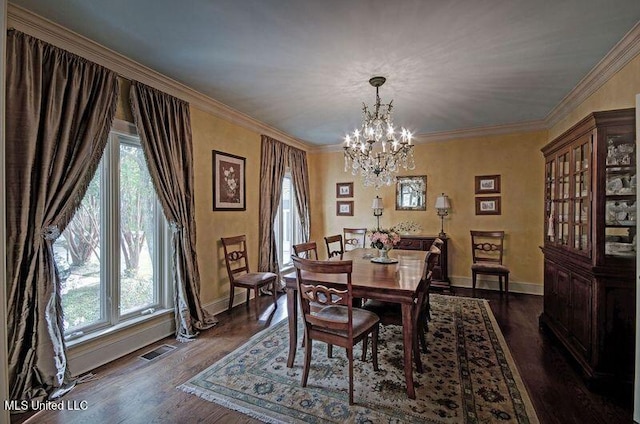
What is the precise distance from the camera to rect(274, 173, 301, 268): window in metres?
5.35

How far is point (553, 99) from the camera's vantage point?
368cm

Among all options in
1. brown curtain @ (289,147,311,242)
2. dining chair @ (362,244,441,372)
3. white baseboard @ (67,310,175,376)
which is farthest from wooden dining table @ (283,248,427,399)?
brown curtain @ (289,147,311,242)

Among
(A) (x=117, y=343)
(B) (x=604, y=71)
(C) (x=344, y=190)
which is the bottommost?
(A) (x=117, y=343)

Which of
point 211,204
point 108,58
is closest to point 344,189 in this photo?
point 211,204

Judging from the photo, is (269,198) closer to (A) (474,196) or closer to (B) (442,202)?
(B) (442,202)

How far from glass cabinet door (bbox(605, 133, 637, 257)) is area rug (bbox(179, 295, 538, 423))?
1298mm

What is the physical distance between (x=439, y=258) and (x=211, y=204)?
12.2ft

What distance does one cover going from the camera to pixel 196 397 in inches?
83.7

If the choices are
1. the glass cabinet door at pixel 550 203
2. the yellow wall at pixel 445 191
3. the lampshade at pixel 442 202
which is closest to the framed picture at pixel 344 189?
the yellow wall at pixel 445 191

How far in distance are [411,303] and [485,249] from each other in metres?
3.50

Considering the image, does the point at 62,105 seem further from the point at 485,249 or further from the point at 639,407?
the point at 485,249

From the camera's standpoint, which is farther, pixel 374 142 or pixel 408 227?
pixel 408 227

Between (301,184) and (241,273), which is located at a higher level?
(301,184)

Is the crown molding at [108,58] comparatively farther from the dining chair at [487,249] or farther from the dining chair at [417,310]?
the dining chair at [487,249]
